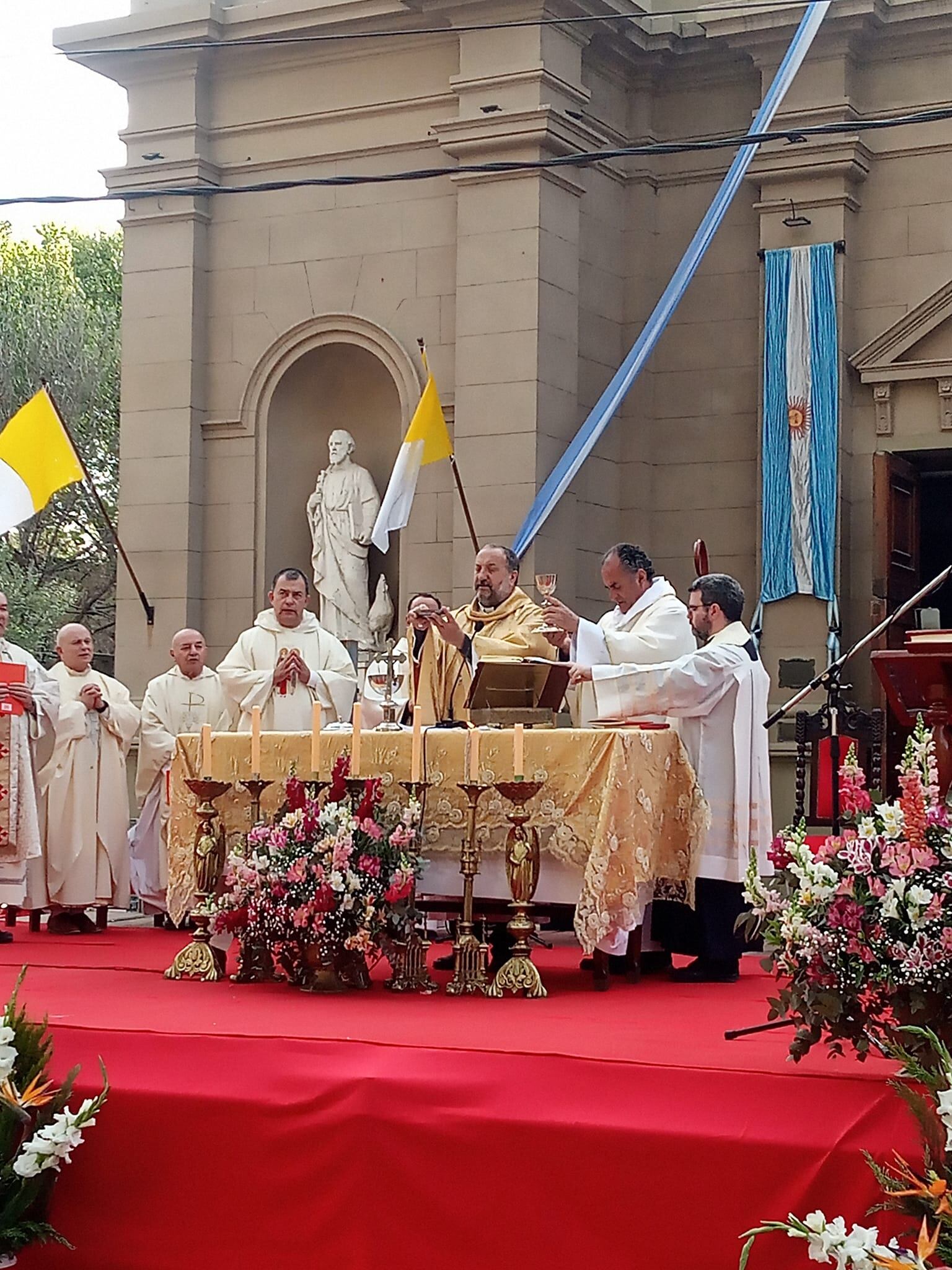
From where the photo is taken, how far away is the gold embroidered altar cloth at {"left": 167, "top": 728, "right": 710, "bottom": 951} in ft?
20.4

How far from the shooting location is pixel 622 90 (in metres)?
13.2

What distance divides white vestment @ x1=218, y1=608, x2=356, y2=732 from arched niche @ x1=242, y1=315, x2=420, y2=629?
160 inches

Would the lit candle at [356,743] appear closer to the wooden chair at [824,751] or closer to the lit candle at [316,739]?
the lit candle at [316,739]

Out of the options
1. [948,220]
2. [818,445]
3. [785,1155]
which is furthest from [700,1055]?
[948,220]

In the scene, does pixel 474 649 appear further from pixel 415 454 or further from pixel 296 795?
pixel 415 454

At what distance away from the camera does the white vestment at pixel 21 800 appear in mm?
8578

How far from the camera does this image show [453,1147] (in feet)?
14.8

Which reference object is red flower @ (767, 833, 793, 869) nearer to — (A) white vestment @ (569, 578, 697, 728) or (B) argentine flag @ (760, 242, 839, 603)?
(A) white vestment @ (569, 578, 697, 728)

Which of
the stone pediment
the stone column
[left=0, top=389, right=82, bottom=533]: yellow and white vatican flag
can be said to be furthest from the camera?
the stone column

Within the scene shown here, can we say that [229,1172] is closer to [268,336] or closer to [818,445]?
[818,445]

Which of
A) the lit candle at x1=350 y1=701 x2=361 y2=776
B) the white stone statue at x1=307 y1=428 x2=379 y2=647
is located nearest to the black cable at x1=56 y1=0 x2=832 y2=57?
the white stone statue at x1=307 y1=428 x2=379 y2=647

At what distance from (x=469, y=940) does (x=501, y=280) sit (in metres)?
7.20

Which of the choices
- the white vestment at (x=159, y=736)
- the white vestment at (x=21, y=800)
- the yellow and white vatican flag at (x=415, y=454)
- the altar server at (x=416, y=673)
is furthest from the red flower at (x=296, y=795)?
the yellow and white vatican flag at (x=415, y=454)

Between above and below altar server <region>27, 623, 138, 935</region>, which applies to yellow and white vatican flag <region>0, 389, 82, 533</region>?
above
